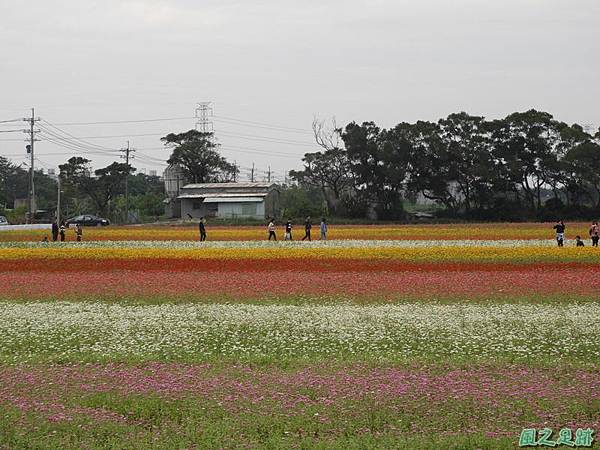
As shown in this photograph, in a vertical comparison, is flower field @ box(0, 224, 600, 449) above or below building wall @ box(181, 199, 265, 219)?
below

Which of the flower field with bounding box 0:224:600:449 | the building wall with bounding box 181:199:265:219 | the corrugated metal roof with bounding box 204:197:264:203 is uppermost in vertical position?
the corrugated metal roof with bounding box 204:197:264:203

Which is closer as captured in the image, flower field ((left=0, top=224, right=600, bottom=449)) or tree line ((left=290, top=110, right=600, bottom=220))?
flower field ((left=0, top=224, right=600, bottom=449))

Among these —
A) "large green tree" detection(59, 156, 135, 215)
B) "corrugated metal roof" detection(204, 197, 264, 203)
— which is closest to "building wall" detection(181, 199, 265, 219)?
"corrugated metal roof" detection(204, 197, 264, 203)

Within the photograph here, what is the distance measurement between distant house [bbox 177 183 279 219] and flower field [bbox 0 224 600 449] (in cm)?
6608

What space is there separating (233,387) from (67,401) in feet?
7.04

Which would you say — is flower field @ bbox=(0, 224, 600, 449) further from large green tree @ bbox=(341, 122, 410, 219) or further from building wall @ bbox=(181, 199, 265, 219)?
building wall @ bbox=(181, 199, 265, 219)

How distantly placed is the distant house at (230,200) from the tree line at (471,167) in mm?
9825

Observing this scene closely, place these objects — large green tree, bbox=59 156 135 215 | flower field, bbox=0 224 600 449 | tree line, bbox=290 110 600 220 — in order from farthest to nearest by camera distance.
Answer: large green tree, bbox=59 156 135 215
tree line, bbox=290 110 600 220
flower field, bbox=0 224 600 449

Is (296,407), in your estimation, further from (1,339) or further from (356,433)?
(1,339)

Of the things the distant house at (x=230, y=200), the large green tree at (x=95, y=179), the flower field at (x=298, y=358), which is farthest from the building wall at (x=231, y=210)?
the flower field at (x=298, y=358)

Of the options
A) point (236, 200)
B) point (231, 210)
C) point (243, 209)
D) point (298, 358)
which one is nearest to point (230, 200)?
point (236, 200)

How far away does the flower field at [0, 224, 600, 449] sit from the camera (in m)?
9.10

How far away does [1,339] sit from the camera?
1477cm

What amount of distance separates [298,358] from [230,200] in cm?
8056
